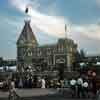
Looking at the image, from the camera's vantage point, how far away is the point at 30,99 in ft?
79.7

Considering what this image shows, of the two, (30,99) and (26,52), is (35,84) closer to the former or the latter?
(30,99)

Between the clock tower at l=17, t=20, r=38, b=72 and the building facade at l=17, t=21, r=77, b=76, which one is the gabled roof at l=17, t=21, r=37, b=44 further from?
the building facade at l=17, t=21, r=77, b=76

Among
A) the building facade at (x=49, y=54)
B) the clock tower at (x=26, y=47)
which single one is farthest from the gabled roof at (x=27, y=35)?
the building facade at (x=49, y=54)

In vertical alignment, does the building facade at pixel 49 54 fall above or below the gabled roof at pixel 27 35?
below

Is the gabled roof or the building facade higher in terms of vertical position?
the gabled roof

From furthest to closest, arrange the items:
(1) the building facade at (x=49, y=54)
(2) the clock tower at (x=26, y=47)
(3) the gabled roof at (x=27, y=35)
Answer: (3) the gabled roof at (x=27, y=35) < (2) the clock tower at (x=26, y=47) < (1) the building facade at (x=49, y=54)

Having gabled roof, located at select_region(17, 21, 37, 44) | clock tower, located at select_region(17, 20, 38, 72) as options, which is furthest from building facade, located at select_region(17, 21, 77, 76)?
gabled roof, located at select_region(17, 21, 37, 44)

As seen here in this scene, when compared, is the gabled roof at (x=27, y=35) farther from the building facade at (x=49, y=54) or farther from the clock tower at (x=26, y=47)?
the building facade at (x=49, y=54)

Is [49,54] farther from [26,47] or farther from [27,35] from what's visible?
[27,35]

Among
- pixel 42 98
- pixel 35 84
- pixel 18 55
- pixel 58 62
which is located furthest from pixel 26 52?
pixel 42 98

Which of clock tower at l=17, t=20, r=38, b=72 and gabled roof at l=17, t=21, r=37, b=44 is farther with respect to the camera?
gabled roof at l=17, t=21, r=37, b=44

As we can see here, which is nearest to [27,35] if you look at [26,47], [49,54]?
[26,47]

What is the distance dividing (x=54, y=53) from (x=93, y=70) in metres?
131

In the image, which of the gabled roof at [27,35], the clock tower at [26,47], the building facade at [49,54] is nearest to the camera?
the building facade at [49,54]
